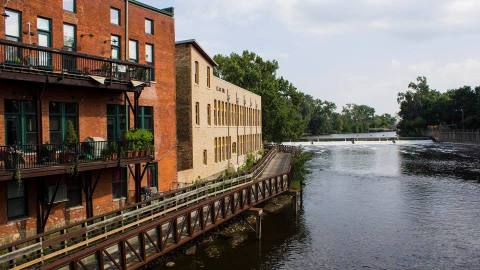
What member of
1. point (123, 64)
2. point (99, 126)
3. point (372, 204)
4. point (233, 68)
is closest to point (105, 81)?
point (123, 64)

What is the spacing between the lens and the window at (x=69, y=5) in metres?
21.5

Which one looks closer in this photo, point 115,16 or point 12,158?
point 12,158

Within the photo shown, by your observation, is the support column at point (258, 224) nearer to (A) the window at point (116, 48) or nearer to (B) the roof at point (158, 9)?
(A) the window at point (116, 48)

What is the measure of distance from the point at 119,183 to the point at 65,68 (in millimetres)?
7395

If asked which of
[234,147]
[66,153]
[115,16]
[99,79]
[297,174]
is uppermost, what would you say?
[115,16]

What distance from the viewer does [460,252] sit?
22594 millimetres

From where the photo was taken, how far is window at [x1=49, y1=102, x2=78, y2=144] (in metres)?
20.6

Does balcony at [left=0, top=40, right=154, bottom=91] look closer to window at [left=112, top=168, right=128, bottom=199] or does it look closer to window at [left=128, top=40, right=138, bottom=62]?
window at [left=128, top=40, right=138, bottom=62]

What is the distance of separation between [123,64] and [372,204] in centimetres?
2295

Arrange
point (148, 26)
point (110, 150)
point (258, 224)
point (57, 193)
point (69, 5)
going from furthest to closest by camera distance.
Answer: point (148, 26), point (258, 224), point (69, 5), point (110, 150), point (57, 193)

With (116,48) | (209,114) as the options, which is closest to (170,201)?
(116,48)

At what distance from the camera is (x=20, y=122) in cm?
1898

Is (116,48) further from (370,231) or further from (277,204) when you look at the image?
(370,231)

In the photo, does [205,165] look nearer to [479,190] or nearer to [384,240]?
[384,240]
